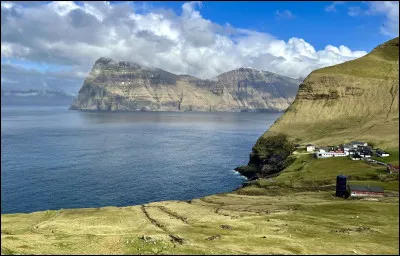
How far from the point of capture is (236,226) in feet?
225

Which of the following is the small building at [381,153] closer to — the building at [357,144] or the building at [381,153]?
the building at [381,153]

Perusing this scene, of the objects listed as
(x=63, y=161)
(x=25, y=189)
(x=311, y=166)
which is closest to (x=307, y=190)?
(x=311, y=166)

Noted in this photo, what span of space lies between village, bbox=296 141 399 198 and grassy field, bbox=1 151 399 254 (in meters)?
3.09

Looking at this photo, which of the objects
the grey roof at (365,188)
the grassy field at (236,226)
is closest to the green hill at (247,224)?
the grassy field at (236,226)

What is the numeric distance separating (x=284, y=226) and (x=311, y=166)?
68.8m

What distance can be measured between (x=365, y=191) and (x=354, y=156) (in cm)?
4619

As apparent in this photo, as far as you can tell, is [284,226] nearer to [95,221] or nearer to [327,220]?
[327,220]

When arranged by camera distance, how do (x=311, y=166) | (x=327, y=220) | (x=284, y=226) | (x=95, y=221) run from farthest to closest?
(x=311, y=166), (x=95, y=221), (x=327, y=220), (x=284, y=226)

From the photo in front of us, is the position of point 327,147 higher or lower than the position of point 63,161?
higher

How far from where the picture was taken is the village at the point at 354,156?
310 feet

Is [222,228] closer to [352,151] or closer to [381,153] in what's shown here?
[381,153]

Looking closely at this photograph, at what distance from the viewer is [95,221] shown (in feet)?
257

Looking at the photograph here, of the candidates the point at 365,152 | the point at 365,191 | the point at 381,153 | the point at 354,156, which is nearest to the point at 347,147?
the point at 365,152

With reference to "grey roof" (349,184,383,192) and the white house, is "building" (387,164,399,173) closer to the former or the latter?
"grey roof" (349,184,383,192)
